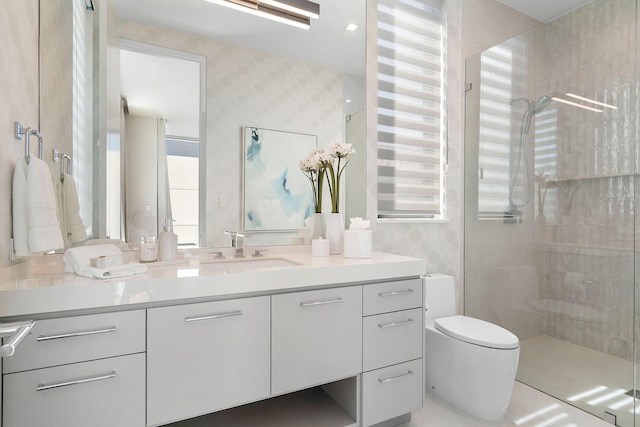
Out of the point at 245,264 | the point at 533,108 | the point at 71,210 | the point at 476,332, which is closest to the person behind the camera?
the point at 71,210

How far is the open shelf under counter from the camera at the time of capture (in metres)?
1.64

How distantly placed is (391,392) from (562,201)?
1615mm

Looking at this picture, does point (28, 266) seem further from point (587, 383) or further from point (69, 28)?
point (587, 383)

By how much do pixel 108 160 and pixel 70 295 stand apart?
2.53 feet

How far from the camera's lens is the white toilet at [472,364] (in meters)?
1.75

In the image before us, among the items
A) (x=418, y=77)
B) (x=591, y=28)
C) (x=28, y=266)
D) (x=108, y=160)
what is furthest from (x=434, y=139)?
(x=28, y=266)

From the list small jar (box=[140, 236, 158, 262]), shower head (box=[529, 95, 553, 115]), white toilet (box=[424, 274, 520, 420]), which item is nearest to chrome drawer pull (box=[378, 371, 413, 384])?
white toilet (box=[424, 274, 520, 420])

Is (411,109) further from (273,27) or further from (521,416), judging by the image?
(521,416)

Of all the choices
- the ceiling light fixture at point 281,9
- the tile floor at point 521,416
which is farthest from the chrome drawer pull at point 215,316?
the ceiling light fixture at point 281,9

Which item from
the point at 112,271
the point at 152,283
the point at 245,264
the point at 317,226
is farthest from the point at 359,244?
the point at 112,271

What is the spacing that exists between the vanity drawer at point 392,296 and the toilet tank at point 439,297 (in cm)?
52

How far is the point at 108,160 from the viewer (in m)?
1.60

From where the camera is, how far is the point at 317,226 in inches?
81.0

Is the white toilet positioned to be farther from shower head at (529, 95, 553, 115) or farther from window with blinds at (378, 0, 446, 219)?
shower head at (529, 95, 553, 115)
